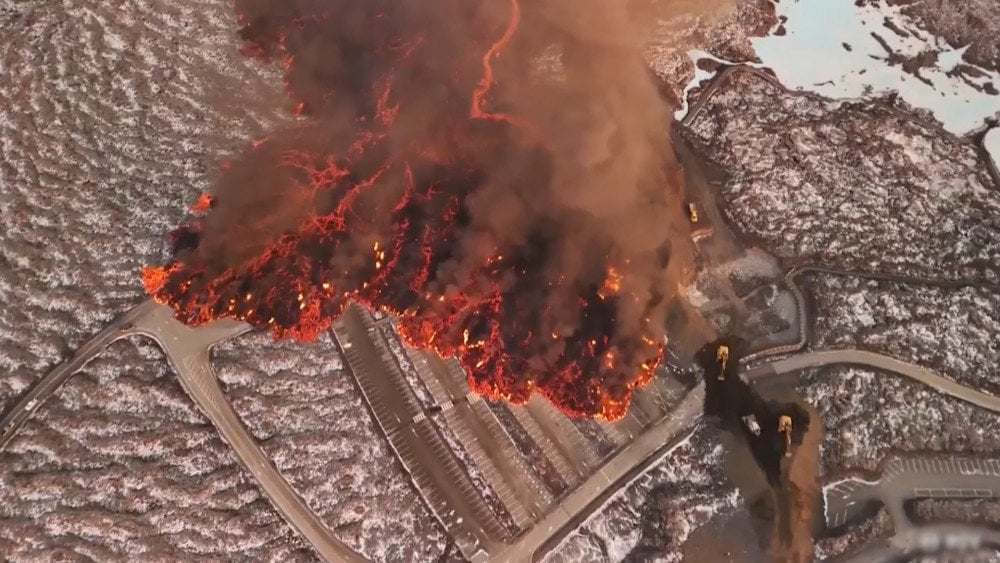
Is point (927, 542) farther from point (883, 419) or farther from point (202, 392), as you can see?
point (202, 392)

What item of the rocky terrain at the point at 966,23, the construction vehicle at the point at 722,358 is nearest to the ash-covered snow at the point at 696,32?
the rocky terrain at the point at 966,23

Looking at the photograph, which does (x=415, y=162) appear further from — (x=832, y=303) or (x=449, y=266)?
(x=832, y=303)

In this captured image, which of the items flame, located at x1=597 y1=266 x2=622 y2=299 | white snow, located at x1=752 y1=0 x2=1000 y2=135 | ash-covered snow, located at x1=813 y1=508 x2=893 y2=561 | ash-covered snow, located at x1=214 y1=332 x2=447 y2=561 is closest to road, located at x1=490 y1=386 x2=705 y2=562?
ash-covered snow, located at x1=214 y1=332 x2=447 y2=561

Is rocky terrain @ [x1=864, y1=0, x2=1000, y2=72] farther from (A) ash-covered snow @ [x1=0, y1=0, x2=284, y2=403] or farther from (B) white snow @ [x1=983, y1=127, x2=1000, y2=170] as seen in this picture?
(A) ash-covered snow @ [x1=0, y1=0, x2=284, y2=403]

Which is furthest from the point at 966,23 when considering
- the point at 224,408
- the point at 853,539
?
the point at 224,408

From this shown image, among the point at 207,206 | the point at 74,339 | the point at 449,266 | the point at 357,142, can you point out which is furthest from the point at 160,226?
the point at 449,266
